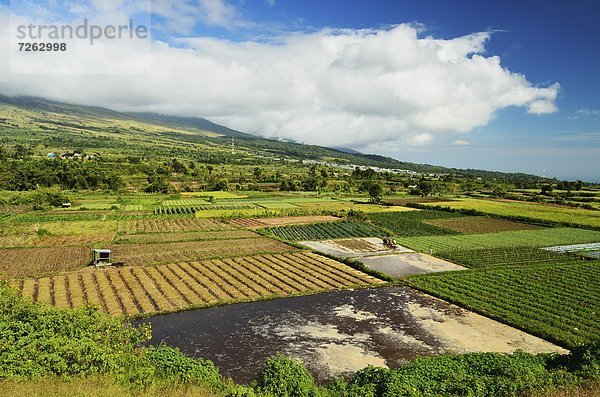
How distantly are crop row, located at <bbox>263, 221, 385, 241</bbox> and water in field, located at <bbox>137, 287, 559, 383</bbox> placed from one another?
25554 millimetres

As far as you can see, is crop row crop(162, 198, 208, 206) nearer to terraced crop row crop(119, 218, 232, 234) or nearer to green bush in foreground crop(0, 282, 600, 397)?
terraced crop row crop(119, 218, 232, 234)

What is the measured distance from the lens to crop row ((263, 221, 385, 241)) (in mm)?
54812

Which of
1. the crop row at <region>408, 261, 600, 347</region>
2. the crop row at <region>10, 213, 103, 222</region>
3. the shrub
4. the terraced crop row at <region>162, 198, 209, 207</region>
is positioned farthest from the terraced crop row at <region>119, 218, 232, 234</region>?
the shrub

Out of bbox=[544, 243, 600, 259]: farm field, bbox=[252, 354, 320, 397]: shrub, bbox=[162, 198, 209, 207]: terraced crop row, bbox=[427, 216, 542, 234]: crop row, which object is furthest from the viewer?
bbox=[162, 198, 209, 207]: terraced crop row

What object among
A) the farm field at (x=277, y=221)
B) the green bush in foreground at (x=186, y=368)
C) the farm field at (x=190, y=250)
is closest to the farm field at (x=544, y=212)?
the farm field at (x=277, y=221)

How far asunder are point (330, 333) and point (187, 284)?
44.4 feet

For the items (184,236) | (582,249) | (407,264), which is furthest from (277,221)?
(582,249)

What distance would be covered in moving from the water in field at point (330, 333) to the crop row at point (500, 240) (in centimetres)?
2074

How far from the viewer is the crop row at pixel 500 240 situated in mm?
48500

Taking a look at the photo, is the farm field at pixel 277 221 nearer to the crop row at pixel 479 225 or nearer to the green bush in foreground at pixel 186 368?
the crop row at pixel 479 225

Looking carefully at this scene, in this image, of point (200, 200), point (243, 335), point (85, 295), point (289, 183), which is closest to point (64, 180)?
point (200, 200)

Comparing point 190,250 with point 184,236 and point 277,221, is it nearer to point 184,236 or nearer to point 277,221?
point 184,236

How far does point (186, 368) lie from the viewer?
14.6 meters

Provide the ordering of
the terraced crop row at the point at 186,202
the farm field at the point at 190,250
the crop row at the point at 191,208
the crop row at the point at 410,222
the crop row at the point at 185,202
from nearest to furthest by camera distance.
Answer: the farm field at the point at 190,250
the crop row at the point at 410,222
the crop row at the point at 191,208
the terraced crop row at the point at 186,202
the crop row at the point at 185,202
